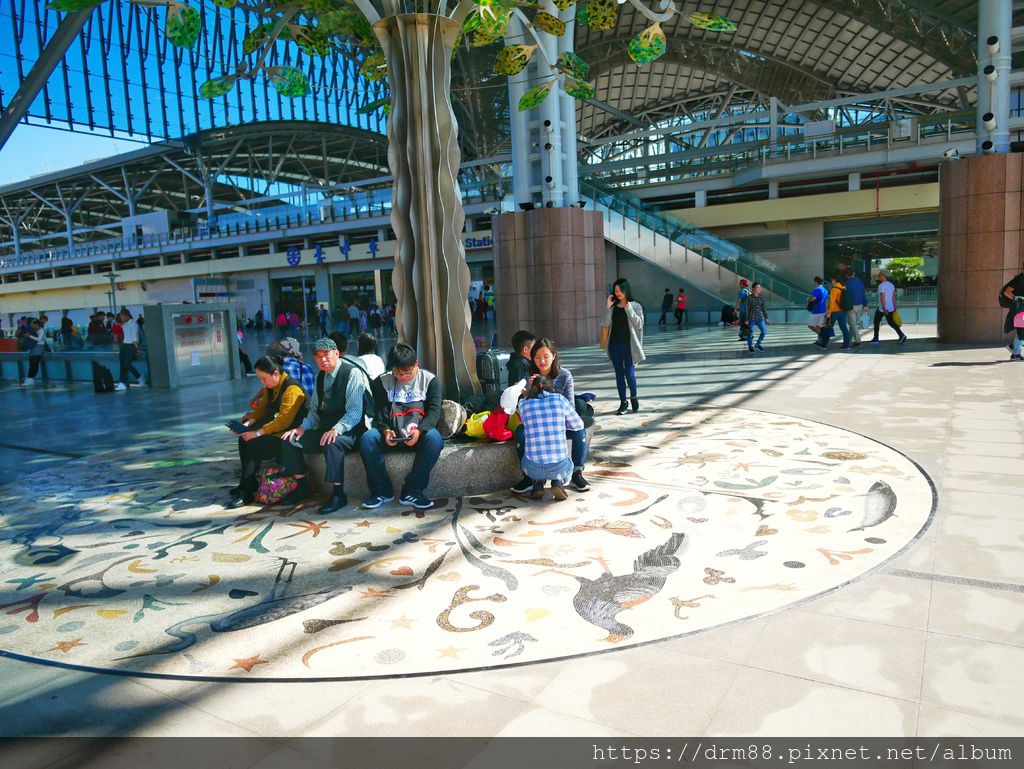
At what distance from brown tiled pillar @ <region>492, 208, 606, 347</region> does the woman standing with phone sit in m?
9.04

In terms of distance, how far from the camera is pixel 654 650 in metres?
3.12

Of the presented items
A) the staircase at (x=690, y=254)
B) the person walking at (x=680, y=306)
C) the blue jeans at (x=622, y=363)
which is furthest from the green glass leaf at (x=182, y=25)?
the person walking at (x=680, y=306)

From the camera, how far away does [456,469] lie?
18.8 feet

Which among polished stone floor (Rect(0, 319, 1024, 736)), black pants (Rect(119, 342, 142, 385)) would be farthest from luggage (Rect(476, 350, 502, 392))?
black pants (Rect(119, 342, 142, 385))

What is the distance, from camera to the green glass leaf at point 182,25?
662cm

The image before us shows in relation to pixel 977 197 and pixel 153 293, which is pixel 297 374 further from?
pixel 153 293

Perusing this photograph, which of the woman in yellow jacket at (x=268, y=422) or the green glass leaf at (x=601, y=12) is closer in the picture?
the woman in yellow jacket at (x=268, y=422)

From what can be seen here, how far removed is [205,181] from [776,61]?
4078 cm

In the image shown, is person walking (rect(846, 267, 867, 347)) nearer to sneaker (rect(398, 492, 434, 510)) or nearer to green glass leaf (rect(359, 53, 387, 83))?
green glass leaf (rect(359, 53, 387, 83))

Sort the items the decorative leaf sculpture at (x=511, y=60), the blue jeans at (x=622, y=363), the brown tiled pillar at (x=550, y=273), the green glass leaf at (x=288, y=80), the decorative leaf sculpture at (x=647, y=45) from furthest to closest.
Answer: the brown tiled pillar at (x=550, y=273) < the blue jeans at (x=622, y=363) < the green glass leaf at (x=288, y=80) < the decorative leaf sculpture at (x=511, y=60) < the decorative leaf sculpture at (x=647, y=45)

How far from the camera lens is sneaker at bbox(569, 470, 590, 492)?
5.68m

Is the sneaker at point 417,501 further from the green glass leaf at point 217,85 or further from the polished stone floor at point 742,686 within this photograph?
the green glass leaf at point 217,85

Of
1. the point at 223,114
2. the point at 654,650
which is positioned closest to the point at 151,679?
the point at 654,650

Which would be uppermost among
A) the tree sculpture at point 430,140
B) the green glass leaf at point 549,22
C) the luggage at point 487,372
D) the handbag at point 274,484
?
the green glass leaf at point 549,22
